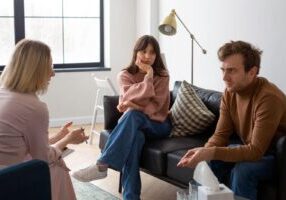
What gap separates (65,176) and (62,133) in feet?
0.95

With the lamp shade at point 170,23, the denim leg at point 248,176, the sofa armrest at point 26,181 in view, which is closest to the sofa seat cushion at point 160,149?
the denim leg at point 248,176

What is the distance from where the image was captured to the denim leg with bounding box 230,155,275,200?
2.54 metres

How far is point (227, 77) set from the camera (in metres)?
2.70

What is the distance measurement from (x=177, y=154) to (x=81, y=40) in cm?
346

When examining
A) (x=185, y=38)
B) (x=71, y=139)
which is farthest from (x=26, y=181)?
(x=185, y=38)

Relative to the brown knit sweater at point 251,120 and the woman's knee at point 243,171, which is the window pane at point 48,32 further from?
the woman's knee at point 243,171

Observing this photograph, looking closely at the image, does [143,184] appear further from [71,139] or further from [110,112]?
[71,139]

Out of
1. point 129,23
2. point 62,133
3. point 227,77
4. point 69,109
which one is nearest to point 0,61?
point 69,109

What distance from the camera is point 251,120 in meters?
2.71

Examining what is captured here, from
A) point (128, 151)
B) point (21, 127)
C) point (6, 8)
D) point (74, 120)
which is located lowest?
point (74, 120)

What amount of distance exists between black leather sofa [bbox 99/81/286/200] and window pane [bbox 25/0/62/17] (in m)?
2.55

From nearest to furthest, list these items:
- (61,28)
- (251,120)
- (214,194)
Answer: (214,194), (251,120), (61,28)

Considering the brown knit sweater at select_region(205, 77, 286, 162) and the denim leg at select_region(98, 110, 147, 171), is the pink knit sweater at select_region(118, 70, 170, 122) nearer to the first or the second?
Answer: the denim leg at select_region(98, 110, 147, 171)

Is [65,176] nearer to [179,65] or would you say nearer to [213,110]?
[213,110]
